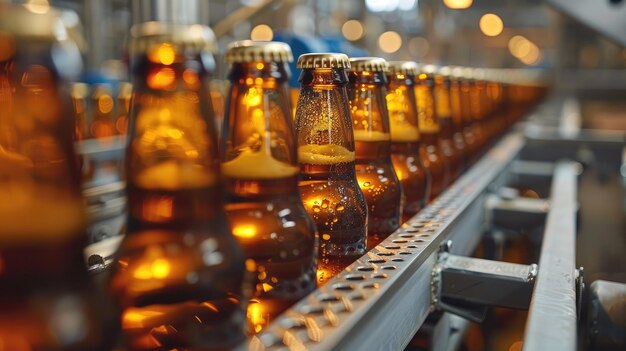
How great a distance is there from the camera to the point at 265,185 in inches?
20.9

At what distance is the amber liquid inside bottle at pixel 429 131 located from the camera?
106 centimetres

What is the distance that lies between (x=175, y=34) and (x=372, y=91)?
40 cm

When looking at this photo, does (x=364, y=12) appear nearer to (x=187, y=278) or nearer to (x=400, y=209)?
(x=400, y=209)

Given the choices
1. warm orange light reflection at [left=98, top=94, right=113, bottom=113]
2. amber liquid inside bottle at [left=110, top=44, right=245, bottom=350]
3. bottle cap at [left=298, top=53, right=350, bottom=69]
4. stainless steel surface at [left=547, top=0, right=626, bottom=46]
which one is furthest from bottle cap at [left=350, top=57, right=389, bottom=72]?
warm orange light reflection at [left=98, top=94, right=113, bottom=113]

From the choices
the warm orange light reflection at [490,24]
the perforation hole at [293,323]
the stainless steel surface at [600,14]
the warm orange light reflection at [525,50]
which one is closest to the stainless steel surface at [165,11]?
the perforation hole at [293,323]

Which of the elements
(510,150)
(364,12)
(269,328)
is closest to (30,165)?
(269,328)

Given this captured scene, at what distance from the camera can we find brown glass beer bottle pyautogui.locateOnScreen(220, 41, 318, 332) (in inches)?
20.3

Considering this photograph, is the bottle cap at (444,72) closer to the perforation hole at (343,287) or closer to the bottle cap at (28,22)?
the perforation hole at (343,287)

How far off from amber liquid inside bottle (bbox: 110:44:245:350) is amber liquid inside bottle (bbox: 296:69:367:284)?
0.74 ft

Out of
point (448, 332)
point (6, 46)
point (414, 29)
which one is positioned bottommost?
point (448, 332)

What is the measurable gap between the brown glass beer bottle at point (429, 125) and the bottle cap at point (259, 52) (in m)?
0.57

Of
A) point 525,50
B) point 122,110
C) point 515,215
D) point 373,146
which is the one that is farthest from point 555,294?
point 525,50

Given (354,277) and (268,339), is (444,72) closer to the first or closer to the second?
(354,277)

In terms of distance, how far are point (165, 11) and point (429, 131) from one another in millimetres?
527
